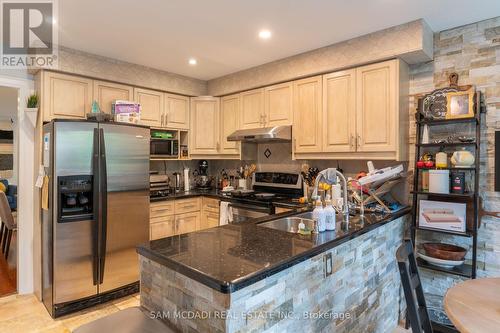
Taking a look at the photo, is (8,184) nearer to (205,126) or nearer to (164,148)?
(164,148)

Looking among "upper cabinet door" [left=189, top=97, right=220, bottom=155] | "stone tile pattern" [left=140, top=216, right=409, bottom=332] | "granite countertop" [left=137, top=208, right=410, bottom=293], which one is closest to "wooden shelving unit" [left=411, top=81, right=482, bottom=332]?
"stone tile pattern" [left=140, top=216, right=409, bottom=332]

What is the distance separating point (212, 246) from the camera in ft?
5.20

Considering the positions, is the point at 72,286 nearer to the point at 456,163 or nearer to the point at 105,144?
the point at 105,144

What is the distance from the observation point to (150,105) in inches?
145

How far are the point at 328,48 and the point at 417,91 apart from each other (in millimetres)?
940

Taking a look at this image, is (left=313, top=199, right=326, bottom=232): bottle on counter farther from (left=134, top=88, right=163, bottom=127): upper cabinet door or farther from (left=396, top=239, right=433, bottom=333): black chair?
(left=134, top=88, right=163, bottom=127): upper cabinet door

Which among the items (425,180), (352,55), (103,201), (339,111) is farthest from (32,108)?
(425,180)

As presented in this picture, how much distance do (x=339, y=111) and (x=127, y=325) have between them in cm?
250

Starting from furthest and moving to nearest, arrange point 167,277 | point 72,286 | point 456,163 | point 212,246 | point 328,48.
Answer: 1. point 328,48
2. point 72,286
3. point 456,163
4. point 212,246
5. point 167,277

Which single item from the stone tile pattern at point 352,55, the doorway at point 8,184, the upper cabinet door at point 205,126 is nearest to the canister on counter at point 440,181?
the stone tile pattern at point 352,55

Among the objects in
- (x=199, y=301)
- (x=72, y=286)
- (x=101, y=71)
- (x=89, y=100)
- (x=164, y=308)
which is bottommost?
(x=72, y=286)

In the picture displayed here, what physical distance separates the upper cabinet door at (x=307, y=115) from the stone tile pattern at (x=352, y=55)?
0.12 meters

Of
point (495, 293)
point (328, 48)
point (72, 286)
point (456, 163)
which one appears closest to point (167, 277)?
point (495, 293)

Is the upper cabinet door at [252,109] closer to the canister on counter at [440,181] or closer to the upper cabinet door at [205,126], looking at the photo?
the upper cabinet door at [205,126]
